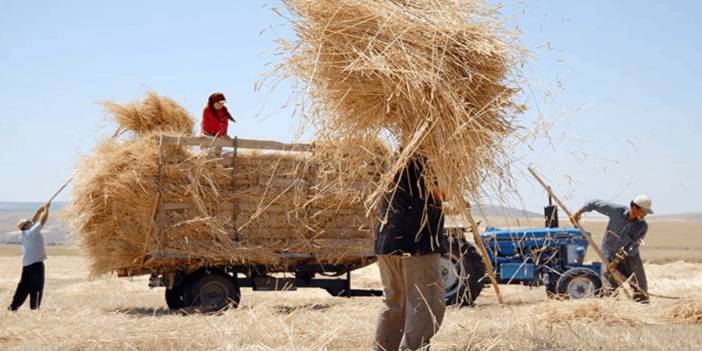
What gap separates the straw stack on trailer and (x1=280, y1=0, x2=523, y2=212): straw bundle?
4.75 meters

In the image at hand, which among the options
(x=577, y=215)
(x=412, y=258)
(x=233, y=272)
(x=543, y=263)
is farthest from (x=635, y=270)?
(x=412, y=258)

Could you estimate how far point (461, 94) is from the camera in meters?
5.27

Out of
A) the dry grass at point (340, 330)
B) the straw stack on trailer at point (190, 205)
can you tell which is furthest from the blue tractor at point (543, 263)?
the dry grass at point (340, 330)

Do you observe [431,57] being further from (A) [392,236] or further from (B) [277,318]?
(B) [277,318]

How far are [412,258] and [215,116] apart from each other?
6626mm

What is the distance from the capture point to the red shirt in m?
11.3

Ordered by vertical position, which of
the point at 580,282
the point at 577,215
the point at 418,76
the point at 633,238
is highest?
the point at 418,76

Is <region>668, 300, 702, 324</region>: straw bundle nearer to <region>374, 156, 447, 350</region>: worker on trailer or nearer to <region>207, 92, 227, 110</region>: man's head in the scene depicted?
<region>374, 156, 447, 350</region>: worker on trailer

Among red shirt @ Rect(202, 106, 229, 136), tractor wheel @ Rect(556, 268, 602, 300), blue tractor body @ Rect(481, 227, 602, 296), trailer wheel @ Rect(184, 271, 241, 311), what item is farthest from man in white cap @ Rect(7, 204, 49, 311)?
tractor wheel @ Rect(556, 268, 602, 300)

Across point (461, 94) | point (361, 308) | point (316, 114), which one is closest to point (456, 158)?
point (461, 94)

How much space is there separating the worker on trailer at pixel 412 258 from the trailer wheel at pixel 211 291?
5.99 metres

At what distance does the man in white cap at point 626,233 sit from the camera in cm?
1066

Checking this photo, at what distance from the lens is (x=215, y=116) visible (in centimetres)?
1139

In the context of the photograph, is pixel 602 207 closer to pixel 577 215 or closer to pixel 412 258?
pixel 577 215
